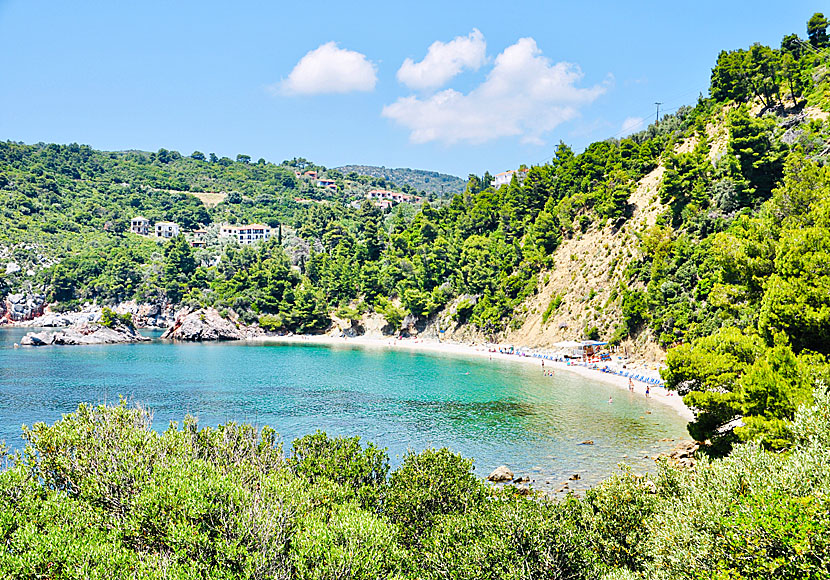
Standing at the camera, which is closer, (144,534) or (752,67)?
(144,534)

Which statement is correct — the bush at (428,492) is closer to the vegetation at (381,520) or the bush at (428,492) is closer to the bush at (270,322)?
the vegetation at (381,520)

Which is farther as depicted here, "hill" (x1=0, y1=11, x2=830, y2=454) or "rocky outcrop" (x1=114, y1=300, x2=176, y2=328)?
"rocky outcrop" (x1=114, y1=300, x2=176, y2=328)

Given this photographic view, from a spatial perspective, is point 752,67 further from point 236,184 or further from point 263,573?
point 236,184

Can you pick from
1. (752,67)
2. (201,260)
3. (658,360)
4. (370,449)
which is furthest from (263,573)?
(201,260)

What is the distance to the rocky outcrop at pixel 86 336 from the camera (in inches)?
2936

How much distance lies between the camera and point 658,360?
5084cm

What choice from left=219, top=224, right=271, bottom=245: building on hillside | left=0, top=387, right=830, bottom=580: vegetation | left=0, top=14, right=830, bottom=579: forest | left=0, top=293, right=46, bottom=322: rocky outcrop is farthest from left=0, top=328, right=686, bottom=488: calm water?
left=219, top=224, right=271, bottom=245: building on hillside

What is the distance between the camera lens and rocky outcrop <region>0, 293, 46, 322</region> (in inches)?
3880

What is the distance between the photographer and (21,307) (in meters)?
98.8

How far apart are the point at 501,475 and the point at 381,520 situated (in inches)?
504

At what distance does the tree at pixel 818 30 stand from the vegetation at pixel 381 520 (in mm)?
67143

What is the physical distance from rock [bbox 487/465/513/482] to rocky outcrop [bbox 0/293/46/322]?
106009 mm

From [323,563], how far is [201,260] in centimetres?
10570

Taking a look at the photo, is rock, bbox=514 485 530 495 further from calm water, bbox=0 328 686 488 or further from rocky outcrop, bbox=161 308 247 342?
rocky outcrop, bbox=161 308 247 342
